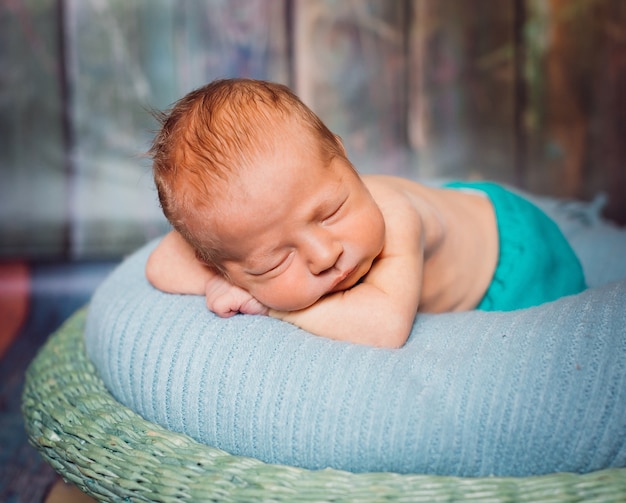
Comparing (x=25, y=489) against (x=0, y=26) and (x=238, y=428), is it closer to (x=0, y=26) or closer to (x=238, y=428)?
(x=238, y=428)

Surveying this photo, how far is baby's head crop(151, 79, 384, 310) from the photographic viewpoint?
1.07 metres

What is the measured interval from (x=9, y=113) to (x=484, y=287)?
2.31 meters

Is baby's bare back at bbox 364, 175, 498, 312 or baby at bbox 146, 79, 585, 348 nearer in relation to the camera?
baby at bbox 146, 79, 585, 348

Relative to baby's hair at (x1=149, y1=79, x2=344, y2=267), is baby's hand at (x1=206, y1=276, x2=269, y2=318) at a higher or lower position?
lower

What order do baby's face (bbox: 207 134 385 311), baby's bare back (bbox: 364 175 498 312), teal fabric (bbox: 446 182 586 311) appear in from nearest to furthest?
baby's face (bbox: 207 134 385 311), baby's bare back (bbox: 364 175 498 312), teal fabric (bbox: 446 182 586 311)

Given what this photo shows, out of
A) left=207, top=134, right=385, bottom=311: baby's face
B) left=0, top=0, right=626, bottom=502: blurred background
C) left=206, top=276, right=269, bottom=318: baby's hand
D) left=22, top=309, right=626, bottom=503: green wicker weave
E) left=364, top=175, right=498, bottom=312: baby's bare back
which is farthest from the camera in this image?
left=0, top=0, right=626, bottom=502: blurred background

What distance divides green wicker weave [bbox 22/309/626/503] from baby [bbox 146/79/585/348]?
24cm

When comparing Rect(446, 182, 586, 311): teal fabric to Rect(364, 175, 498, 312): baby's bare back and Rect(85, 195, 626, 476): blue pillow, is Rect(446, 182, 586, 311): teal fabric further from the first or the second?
Rect(85, 195, 626, 476): blue pillow

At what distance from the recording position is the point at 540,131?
324cm

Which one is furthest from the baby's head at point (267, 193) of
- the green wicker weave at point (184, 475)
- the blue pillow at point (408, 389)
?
the green wicker weave at point (184, 475)

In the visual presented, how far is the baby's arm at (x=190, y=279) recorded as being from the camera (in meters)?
1.21

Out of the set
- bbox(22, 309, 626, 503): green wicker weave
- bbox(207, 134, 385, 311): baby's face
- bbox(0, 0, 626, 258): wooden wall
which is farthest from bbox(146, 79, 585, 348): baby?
bbox(0, 0, 626, 258): wooden wall

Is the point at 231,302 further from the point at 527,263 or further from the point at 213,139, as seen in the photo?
the point at 527,263

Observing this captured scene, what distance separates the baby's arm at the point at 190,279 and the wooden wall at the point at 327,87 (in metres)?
1.81
